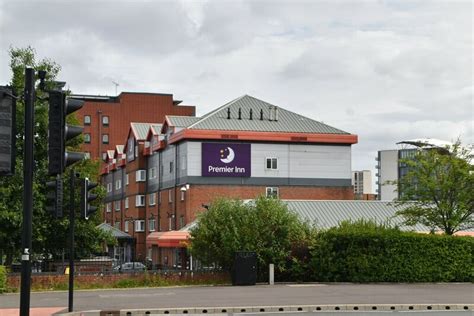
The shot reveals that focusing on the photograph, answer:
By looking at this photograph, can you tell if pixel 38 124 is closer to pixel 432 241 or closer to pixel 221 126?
pixel 432 241

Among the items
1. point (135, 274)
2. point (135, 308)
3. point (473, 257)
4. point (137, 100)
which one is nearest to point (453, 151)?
point (473, 257)

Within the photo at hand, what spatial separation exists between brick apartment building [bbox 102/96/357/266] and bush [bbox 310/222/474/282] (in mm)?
25184

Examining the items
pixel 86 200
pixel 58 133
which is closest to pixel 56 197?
pixel 86 200

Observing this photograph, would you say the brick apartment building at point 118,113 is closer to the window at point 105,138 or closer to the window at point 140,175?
the window at point 105,138

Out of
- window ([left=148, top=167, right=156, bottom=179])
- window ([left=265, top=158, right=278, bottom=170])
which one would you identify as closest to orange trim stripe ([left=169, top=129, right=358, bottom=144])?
window ([left=265, top=158, right=278, bottom=170])

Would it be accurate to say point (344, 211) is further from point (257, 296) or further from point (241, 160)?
point (257, 296)

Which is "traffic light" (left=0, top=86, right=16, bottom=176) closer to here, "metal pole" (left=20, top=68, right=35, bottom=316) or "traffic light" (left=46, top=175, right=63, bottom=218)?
"metal pole" (left=20, top=68, right=35, bottom=316)

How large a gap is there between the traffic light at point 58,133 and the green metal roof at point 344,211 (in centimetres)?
4059

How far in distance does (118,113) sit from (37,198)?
272 ft

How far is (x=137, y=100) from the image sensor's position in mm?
117438

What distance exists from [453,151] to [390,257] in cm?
1152

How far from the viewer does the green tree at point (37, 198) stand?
35.1m

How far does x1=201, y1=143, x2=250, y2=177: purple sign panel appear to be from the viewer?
63.2m

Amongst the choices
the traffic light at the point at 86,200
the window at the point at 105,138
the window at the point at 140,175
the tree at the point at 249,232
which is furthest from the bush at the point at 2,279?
the window at the point at 105,138
